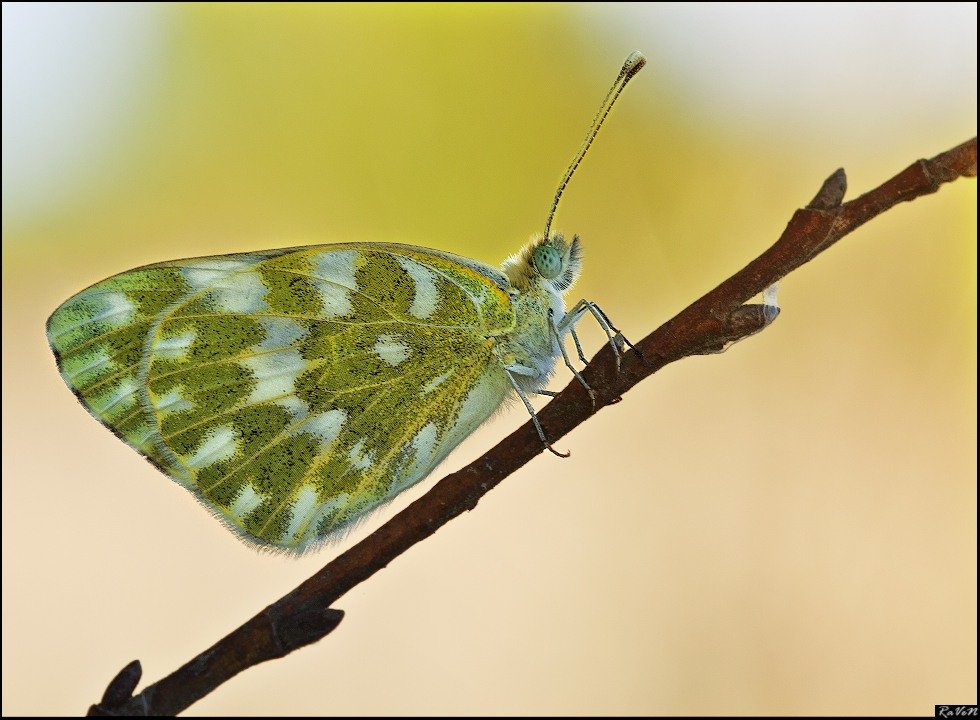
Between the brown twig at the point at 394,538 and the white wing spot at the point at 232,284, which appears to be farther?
the white wing spot at the point at 232,284

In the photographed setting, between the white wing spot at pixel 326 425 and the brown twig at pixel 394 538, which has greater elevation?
the white wing spot at pixel 326 425

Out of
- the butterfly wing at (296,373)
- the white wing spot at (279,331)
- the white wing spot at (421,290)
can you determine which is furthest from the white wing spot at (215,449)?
the white wing spot at (421,290)

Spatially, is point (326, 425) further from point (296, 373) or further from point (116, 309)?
point (116, 309)

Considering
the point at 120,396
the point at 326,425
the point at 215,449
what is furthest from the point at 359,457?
the point at 120,396

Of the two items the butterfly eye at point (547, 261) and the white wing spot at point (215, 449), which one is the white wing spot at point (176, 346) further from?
the butterfly eye at point (547, 261)

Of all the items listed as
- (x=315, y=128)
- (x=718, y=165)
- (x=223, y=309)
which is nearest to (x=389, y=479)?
(x=223, y=309)

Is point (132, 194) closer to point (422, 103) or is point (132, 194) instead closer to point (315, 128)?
point (315, 128)
